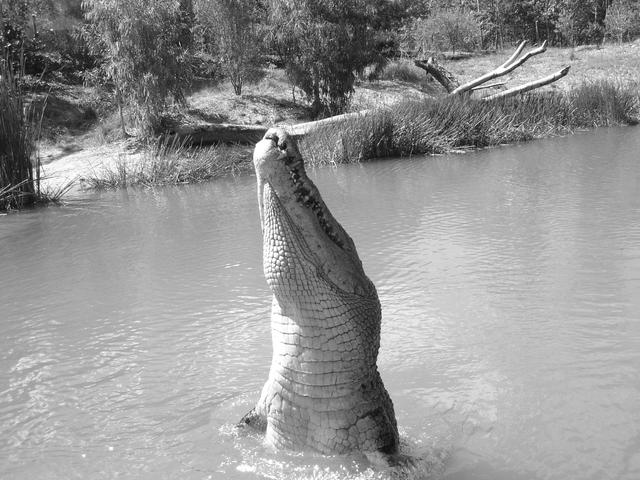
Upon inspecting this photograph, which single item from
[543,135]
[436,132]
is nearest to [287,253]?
[436,132]

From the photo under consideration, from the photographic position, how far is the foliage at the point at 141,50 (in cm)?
1536

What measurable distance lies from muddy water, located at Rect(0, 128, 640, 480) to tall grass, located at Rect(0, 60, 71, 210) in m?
1.81

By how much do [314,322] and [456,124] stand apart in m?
13.4

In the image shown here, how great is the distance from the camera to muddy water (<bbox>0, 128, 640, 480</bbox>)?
9.70ft

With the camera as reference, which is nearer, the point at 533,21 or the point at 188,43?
the point at 188,43

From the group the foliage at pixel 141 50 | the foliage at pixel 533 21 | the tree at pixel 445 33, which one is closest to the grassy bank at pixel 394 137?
the foliage at pixel 141 50

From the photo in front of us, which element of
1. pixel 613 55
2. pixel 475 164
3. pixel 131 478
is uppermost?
pixel 613 55

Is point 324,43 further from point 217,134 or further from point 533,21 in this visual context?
point 533,21

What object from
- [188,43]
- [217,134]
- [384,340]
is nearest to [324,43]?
[188,43]

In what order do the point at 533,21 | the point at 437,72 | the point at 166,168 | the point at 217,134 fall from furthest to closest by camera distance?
the point at 533,21
the point at 437,72
the point at 217,134
the point at 166,168

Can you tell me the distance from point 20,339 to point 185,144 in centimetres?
1108

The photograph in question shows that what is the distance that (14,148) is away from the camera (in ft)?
33.1

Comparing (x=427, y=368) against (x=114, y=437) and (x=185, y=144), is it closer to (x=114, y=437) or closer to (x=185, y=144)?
(x=114, y=437)

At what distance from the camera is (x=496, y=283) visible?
203 inches
